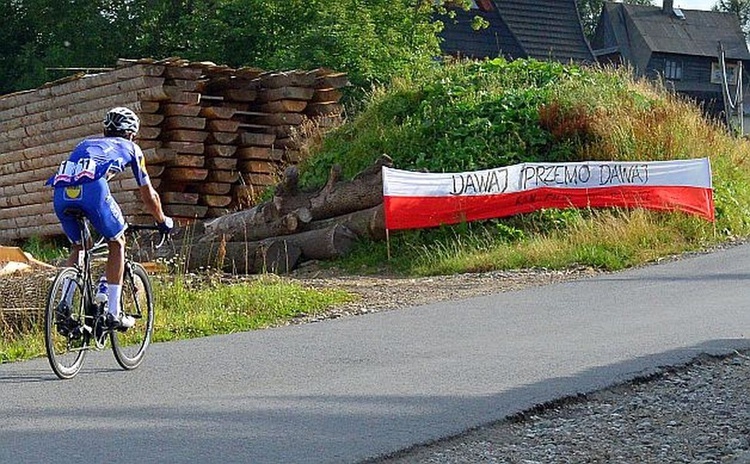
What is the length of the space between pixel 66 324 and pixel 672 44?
66295mm

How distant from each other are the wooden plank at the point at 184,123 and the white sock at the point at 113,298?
42.0ft

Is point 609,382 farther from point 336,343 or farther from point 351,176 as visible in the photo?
point 351,176

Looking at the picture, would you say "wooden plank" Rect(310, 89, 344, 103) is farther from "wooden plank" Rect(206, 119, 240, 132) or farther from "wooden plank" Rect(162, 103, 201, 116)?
"wooden plank" Rect(162, 103, 201, 116)

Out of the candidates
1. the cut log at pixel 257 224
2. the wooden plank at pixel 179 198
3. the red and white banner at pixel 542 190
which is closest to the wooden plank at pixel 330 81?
the wooden plank at pixel 179 198

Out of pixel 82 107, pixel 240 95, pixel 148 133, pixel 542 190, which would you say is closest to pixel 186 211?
pixel 148 133

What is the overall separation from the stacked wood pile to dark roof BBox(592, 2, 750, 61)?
50.0m

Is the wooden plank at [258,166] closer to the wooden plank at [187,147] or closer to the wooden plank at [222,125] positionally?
the wooden plank at [222,125]

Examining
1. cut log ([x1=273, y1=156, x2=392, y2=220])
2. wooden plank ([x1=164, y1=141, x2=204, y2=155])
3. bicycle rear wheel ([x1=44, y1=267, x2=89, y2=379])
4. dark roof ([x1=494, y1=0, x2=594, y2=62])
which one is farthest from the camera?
dark roof ([x1=494, y1=0, x2=594, y2=62])

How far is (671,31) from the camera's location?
72.9m

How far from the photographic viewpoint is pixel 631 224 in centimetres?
1811

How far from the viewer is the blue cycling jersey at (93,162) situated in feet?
28.9

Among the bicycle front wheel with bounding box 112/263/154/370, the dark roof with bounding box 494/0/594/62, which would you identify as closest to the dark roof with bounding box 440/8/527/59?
the dark roof with bounding box 494/0/594/62

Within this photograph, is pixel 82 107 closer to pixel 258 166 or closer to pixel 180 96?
pixel 180 96

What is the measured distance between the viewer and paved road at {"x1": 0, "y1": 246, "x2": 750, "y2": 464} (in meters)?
6.77
